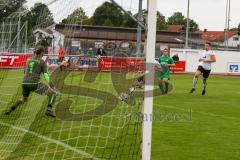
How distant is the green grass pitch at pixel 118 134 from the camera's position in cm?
849

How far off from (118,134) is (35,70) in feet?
10.1

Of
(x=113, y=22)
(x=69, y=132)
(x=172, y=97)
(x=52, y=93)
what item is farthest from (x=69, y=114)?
(x=172, y=97)

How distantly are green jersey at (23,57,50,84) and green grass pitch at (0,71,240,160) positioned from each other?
849mm

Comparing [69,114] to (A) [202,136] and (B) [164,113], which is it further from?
(A) [202,136]

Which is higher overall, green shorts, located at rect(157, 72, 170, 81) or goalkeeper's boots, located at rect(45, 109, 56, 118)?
green shorts, located at rect(157, 72, 170, 81)

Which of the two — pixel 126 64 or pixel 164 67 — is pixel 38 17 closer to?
pixel 126 64

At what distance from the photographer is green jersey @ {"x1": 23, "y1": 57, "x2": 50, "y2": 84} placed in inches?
484

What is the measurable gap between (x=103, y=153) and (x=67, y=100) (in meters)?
7.80

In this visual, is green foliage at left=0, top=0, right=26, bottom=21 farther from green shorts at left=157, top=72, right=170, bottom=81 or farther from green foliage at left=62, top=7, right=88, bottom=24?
green shorts at left=157, top=72, right=170, bottom=81

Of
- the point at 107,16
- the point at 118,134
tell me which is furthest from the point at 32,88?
the point at 107,16

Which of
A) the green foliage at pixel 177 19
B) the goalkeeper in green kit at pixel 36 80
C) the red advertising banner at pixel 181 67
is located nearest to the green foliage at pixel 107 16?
the goalkeeper in green kit at pixel 36 80

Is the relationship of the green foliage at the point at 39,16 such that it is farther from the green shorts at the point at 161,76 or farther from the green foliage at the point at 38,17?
the green shorts at the point at 161,76

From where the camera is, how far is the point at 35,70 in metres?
12.4

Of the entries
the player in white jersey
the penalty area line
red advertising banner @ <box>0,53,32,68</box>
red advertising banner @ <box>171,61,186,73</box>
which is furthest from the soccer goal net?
red advertising banner @ <box>171,61,186,73</box>
